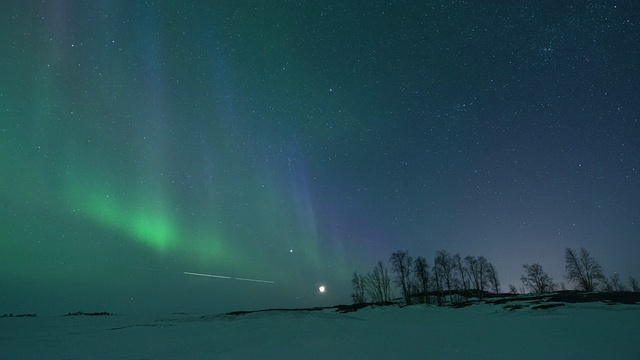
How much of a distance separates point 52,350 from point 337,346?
15196mm

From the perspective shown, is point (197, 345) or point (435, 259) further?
point (435, 259)

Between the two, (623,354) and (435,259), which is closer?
(623,354)

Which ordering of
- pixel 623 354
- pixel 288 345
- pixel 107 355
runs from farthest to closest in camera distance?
pixel 288 345 → pixel 107 355 → pixel 623 354

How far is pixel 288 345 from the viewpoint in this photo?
15422 millimetres

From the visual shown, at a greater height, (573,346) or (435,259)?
(435,259)

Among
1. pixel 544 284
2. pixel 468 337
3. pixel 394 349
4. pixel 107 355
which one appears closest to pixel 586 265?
pixel 544 284

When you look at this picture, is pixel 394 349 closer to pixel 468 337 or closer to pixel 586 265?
pixel 468 337

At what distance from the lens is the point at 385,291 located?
75.8m

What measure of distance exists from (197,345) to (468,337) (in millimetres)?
14190

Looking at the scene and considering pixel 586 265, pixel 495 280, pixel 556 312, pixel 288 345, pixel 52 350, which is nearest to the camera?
pixel 288 345

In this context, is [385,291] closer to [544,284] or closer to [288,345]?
[544,284]

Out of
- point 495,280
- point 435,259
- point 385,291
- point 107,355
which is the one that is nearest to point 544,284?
point 495,280

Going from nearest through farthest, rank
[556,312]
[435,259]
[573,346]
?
[573,346] < [556,312] < [435,259]

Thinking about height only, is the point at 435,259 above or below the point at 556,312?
above
